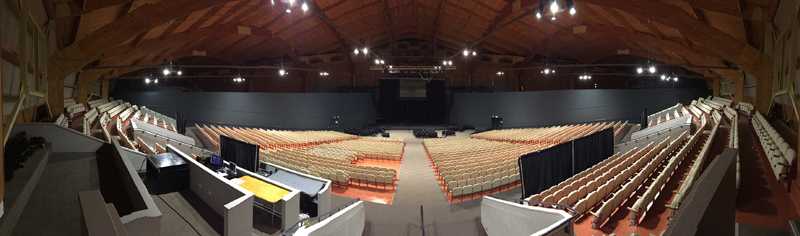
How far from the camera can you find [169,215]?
6.27m

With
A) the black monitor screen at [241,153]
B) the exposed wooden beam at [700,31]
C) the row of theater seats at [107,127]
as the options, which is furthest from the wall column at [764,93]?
the row of theater seats at [107,127]

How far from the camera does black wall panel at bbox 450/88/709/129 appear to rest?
957 inches

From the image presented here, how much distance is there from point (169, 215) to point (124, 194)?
965mm

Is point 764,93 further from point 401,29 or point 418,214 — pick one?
point 401,29

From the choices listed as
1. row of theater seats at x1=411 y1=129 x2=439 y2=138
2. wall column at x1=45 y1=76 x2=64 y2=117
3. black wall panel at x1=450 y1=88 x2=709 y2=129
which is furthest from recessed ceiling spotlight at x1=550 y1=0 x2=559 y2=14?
black wall panel at x1=450 y1=88 x2=709 y2=129

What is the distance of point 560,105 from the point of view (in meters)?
27.0

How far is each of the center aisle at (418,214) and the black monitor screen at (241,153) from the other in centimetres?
317

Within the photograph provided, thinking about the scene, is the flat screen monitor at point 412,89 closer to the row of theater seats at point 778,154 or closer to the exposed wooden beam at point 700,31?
the exposed wooden beam at point 700,31

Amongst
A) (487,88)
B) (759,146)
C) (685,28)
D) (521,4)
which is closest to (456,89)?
(487,88)

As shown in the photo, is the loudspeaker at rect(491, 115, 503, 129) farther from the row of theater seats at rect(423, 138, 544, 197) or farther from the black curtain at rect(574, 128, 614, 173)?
the black curtain at rect(574, 128, 614, 173)

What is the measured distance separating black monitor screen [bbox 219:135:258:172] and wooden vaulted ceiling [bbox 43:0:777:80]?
4106mm

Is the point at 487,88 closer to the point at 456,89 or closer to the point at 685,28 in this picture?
the point at 456,89

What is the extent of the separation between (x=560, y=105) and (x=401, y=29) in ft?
42.7

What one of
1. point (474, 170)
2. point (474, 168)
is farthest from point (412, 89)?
point (474, 170)
